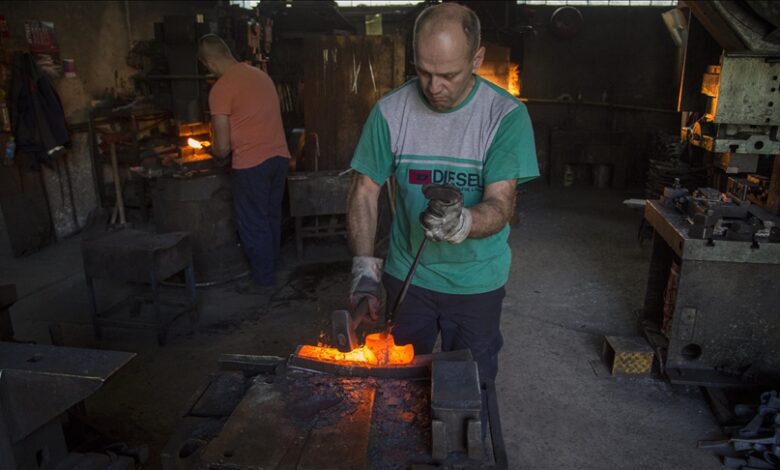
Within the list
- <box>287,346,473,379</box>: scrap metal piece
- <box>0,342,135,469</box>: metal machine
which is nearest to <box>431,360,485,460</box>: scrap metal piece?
<box>287,346,473,379</box>: scrap metal piece

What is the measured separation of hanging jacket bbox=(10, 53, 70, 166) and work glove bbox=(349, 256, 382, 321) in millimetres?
4658

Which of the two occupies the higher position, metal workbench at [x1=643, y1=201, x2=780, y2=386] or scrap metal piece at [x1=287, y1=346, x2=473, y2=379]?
scrap metal piece at [x1=287, y1=346, x2=473, y2=379]

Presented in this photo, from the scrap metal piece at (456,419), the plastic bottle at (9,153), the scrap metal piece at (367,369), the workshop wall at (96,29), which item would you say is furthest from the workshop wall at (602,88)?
the scrap metal piece at (456,419)

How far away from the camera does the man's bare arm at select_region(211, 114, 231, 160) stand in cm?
421

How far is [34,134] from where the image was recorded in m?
5.35

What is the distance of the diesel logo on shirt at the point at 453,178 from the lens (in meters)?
1.98

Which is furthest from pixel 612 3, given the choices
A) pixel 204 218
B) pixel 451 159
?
pixel 451 159

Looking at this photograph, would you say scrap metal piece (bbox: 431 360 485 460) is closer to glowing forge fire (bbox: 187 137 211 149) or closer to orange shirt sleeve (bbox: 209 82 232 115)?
orange shirt sleeve (bbox: 209 82 232 115)

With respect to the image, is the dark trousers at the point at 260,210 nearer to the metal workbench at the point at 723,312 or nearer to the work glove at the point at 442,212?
the metal workbench at the point at 723,312

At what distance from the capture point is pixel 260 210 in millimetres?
4461

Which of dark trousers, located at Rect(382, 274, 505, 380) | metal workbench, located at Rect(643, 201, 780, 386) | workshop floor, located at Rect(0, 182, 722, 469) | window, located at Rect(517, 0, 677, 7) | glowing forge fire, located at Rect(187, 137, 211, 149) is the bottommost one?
workshop floor, located at Rect(0, 182, 722, 469)

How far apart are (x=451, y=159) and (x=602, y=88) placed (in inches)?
312

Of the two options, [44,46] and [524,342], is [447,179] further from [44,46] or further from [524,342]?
[44,46]

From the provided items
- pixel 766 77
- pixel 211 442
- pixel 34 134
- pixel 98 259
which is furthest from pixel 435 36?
pixel 34 134
